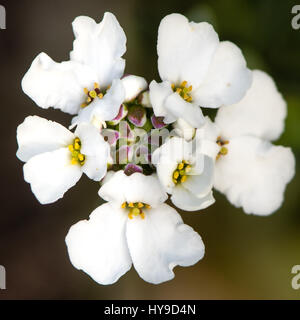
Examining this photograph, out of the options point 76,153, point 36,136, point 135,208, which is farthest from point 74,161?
point 135,208

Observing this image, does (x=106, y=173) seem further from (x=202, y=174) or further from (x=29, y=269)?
(x=29, y=269)

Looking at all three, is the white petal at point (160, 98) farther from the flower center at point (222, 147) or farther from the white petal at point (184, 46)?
the flower center at point (222, 147)

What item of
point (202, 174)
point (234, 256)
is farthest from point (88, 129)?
point (234, 256)

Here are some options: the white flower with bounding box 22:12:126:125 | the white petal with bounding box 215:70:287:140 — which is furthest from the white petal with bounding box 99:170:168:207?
the white petal with bounding box 215:70:287:140

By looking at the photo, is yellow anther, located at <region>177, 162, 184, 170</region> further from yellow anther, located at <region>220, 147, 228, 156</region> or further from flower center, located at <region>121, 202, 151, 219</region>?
yellow anther, located at <region>220, 147, 228, 156</region>

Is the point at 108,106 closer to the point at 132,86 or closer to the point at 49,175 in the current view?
the point at 132,86

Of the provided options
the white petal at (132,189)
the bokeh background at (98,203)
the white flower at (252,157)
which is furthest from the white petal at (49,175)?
the bokeh background at (98,203)

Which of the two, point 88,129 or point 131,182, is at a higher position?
point 88,129
